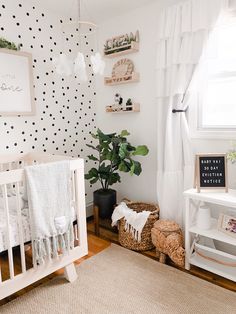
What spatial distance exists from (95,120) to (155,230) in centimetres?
161

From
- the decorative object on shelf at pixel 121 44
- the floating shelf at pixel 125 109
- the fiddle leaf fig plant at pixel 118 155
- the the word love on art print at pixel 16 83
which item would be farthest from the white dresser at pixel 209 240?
the the word love on art print at pixel 16 83

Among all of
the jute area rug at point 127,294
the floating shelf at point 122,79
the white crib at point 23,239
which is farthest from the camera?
the floating shelf at point 122,79

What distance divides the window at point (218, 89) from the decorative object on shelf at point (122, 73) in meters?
0.76

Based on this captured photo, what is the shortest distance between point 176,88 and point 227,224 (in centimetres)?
118

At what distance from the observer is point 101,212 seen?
275 cm

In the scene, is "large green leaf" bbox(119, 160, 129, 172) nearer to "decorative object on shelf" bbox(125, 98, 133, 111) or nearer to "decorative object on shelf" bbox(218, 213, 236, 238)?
"decorative object on shelf" bbox(125, 98, 133, 111)

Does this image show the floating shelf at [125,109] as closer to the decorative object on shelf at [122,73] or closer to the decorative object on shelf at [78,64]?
the decorative object on shelf at [122,73]

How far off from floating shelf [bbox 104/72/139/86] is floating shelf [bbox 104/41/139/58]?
0.78 ft

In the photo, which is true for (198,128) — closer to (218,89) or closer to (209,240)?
(218,89)

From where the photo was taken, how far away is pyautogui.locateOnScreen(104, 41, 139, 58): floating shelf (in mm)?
2627

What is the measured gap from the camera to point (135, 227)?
2373 millimetres

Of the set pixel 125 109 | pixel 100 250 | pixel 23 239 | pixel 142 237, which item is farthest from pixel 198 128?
pixel 23 239

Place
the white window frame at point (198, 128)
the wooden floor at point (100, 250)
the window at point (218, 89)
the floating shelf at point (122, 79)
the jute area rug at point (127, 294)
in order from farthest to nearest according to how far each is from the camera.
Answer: the floating shelf at point (122, 79), the white window frame at point (198, 128), the window at point (218, 89), the wooden floor at point (100, 250), the jute area rug at point (127, 294)

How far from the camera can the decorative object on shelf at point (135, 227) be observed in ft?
7.76
